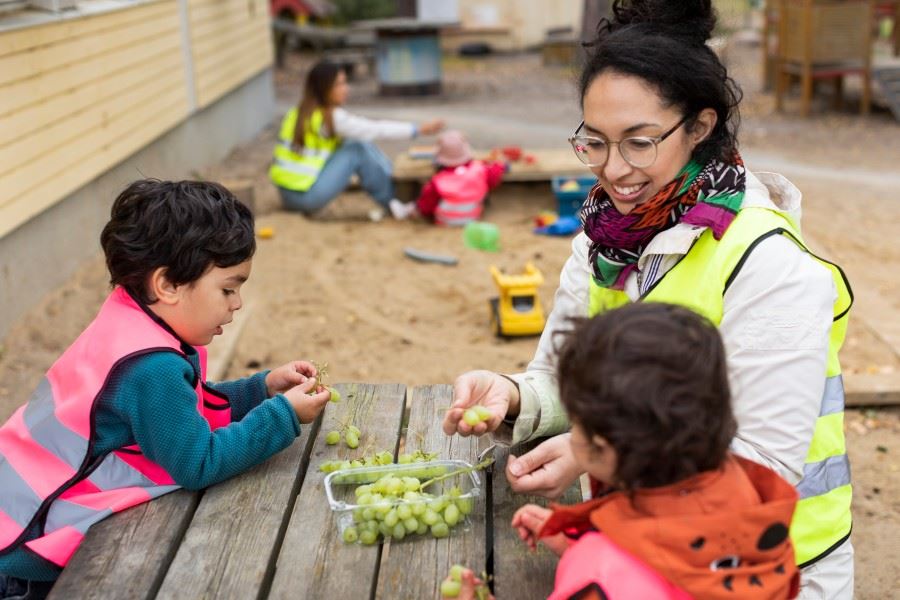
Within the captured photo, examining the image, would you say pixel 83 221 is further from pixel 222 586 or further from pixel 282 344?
pixel 222 586

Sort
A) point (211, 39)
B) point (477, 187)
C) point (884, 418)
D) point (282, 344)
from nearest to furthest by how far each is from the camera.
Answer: point (884, 418), point (282, 344), point (477, 187), point (211, 39)

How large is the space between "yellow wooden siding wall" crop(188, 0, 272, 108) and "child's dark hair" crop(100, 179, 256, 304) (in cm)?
845

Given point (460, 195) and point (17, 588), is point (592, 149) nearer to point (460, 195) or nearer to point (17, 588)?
point (17, 588)

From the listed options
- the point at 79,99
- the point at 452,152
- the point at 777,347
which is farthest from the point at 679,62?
the point at 452,152

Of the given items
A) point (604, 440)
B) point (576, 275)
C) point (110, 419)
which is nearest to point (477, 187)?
point (576, 275)

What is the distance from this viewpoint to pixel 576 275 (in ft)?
9.21

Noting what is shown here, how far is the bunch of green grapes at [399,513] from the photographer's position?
2.16 meters

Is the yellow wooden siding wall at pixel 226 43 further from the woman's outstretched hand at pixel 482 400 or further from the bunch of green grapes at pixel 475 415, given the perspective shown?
the bunch of green grapes at pixel 475 415

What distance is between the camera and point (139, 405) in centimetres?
233

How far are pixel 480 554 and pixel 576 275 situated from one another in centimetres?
91

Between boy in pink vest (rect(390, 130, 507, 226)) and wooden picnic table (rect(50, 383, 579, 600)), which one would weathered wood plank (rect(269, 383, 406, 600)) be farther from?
boy in pink vest (rect(390, 130, 507, 226))

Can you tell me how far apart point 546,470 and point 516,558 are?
10.2 inches

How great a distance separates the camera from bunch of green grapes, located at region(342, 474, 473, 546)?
216 centimetres

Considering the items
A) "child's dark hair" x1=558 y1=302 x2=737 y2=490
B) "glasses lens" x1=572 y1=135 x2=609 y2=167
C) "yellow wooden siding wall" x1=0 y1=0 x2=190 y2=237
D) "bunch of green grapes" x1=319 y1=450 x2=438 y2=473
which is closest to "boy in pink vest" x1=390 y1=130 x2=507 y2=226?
"yellow wooden siding wall" x1=0 y1=0 x2=190 y2=237
